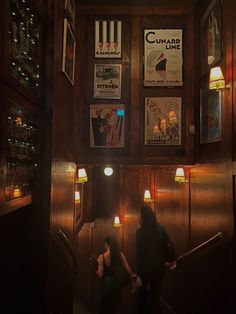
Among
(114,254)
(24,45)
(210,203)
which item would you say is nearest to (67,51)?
(24,45)

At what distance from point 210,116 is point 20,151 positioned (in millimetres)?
2507

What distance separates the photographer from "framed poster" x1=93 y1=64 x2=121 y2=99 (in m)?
4.58

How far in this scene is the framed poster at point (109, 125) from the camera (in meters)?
4.57

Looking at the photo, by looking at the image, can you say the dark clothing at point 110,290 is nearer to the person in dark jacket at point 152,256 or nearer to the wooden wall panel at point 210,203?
the person in dark jacket at point 152,256

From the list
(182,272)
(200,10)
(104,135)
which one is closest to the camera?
(200,10)

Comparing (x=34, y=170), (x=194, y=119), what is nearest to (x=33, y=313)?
(x=34, y=170)

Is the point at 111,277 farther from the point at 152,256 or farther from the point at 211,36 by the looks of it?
the point at 211,36

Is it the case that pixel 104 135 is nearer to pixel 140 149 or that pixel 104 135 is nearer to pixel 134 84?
pixel 140 149

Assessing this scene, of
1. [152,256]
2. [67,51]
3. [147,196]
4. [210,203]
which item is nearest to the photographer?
[67,51]

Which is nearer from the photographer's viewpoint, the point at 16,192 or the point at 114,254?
the point at 16,192

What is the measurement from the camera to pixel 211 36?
377 cm

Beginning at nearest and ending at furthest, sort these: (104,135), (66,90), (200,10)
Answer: (66,90) → (200,10) → (104,135)

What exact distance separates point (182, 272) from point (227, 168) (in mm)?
2577

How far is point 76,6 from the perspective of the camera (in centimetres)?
455
